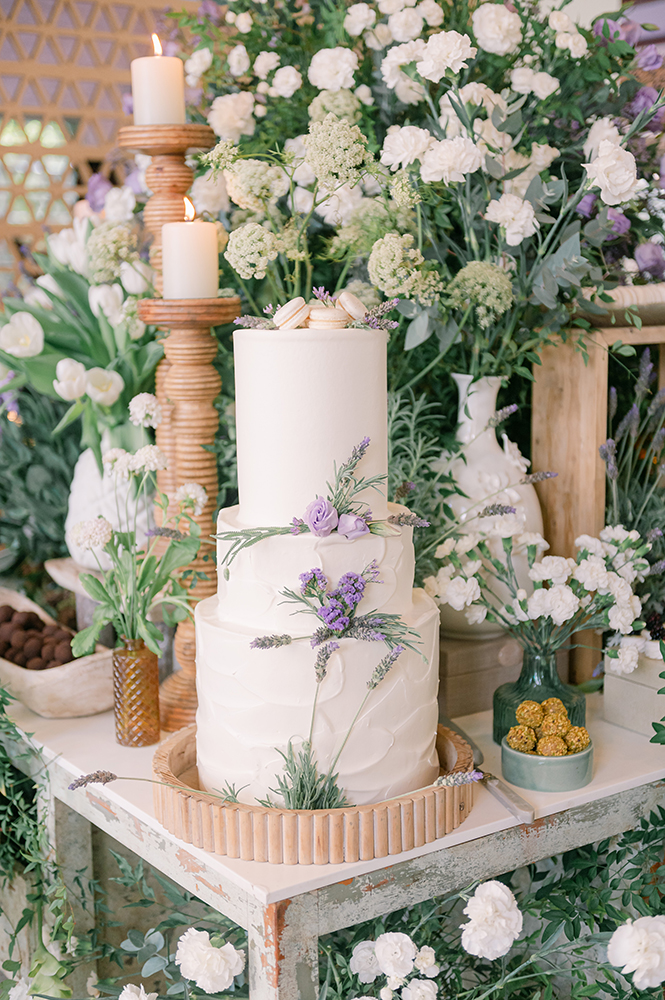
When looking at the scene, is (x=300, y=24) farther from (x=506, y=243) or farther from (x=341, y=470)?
(x=341, y=470)

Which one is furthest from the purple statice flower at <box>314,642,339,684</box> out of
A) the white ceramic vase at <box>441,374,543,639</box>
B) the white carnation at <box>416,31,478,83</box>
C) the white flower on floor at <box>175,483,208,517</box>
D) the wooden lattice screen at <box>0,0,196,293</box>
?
the wooden lattice screen at <box>0,0,196,293</box>

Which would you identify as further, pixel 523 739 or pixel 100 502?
pixel 100 502

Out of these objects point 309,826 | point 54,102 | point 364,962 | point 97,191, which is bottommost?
point 364,962

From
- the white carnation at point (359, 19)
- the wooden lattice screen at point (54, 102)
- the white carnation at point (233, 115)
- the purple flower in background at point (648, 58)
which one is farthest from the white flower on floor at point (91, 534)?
the purple flower in background at point (648, 58)

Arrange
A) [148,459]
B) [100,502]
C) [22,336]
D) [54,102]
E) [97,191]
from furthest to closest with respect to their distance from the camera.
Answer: [54,102], [97,191], [100,502], [22,336], [148,459]

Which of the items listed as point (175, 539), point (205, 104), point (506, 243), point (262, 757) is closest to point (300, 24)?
point (205, 104)

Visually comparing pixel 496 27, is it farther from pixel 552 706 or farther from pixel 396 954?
pixel 396 954

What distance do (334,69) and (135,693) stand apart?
2.86ft

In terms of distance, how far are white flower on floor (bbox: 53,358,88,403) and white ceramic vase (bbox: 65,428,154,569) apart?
0.14 metres

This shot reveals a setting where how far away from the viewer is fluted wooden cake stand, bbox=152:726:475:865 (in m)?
1.01

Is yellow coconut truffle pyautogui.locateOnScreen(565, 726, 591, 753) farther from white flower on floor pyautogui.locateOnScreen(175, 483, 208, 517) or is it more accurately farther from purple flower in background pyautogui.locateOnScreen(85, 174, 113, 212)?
purple flower in background pyautogui.locateOnScreen(85, 174, 113, 212)

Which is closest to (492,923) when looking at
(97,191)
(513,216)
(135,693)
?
(135,693)

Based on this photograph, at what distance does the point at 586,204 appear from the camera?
57.8 inches

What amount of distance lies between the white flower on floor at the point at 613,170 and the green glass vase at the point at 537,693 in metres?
0.57
